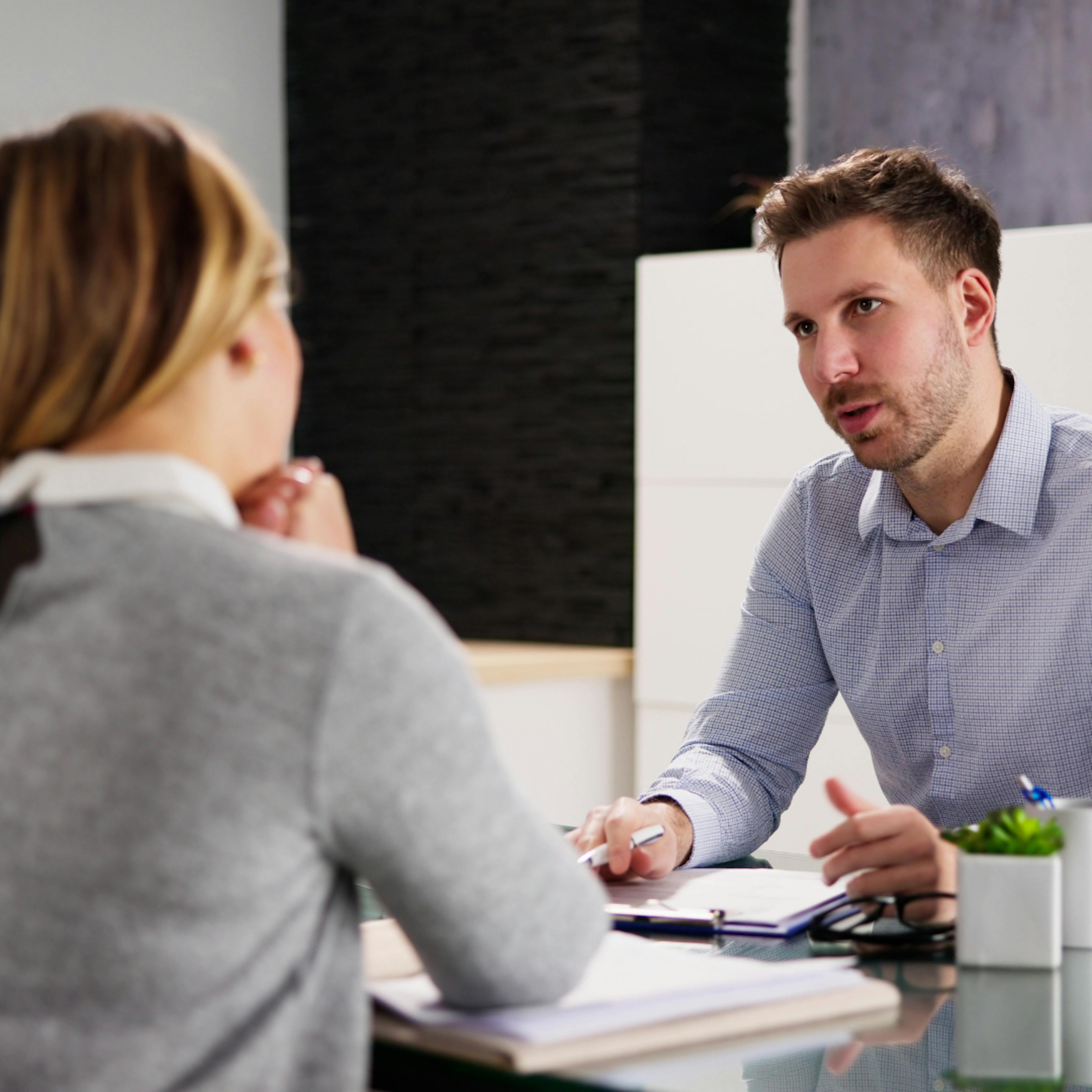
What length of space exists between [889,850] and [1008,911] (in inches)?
6.5

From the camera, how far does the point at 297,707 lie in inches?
32.4

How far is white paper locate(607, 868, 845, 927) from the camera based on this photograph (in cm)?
142

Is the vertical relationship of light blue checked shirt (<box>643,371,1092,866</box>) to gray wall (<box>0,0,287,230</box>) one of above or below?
below

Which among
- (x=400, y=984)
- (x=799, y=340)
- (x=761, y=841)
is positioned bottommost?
(x=761, y=841)

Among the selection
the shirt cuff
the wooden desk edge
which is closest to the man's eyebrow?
the shirt cuff

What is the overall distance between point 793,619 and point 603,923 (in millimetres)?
1227

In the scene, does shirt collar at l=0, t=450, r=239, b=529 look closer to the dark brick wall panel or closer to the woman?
the woman

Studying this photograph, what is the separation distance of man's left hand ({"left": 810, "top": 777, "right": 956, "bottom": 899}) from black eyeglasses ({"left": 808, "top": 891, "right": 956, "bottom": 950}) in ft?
0.04

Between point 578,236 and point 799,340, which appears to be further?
point 578,236

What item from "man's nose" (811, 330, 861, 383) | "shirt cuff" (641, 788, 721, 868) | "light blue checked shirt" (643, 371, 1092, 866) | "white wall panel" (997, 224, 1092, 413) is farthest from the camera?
"white wall panel" (997, 224, 1092, 413)

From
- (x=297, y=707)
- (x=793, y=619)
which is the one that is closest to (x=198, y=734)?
(x=297, y=707)

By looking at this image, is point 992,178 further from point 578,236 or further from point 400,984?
point 400,984

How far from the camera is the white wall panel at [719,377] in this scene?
12.0ft

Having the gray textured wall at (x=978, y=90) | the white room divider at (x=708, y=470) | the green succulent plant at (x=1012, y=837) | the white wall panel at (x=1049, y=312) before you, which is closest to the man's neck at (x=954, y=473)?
the green succulent plant at (x=1012, y=837)
